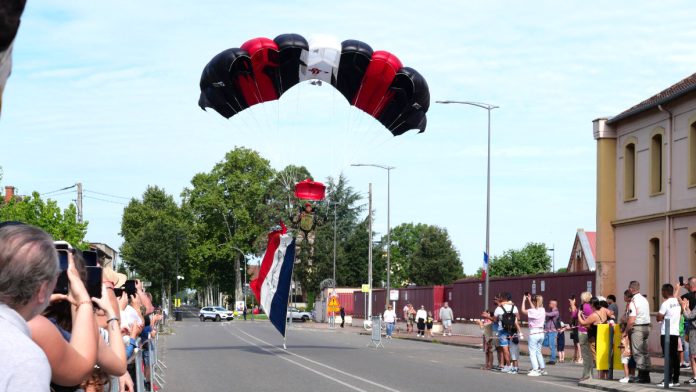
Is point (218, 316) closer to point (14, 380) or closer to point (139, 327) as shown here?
point (139, 327)

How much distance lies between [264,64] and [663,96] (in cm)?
1437

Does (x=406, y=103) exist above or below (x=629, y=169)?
above

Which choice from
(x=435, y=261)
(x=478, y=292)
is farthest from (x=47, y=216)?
(x=435, y=261)

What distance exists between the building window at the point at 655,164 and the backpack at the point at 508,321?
12087mm

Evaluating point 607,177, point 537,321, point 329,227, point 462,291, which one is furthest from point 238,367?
point 329,227

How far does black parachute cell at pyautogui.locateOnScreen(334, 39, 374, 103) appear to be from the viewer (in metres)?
26.0

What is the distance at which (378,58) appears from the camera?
25953 millimetres

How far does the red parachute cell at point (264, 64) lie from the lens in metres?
25.5

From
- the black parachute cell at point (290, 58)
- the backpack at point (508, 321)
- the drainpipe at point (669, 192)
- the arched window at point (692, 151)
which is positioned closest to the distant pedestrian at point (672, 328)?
the backpack at point (508, 321)

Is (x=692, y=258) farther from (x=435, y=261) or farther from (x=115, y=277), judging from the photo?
(x=435, y=261)

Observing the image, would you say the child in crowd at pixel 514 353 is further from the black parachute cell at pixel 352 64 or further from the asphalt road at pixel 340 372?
the black parachute cell at pixel 352 64

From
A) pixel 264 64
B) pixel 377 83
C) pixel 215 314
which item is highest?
pixel 264 64

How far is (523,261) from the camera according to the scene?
12356 cm

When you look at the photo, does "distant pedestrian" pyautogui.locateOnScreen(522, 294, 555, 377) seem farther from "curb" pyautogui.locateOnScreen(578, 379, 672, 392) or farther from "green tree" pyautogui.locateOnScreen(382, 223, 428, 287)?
"green tree" pyautogui.locateOnScreen(382, 223, 428, 287)
